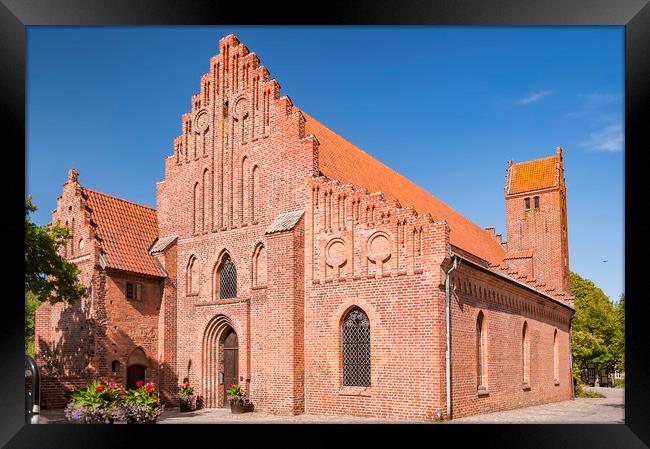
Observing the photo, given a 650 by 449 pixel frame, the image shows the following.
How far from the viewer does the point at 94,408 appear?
1691cm

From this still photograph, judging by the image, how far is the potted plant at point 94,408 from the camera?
16.9 m

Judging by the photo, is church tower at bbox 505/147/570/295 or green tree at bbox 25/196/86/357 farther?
church tower at bbox 505/147/570/295

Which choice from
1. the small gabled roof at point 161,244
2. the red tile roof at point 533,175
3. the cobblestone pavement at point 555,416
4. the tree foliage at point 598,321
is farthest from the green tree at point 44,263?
the tree foliage at point 598,321

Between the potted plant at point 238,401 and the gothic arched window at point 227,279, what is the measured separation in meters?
3.33

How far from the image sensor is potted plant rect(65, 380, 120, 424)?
16.9 m

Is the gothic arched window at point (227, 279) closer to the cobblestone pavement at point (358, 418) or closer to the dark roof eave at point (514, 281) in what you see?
the cobblestone pavement at point (358, 418)

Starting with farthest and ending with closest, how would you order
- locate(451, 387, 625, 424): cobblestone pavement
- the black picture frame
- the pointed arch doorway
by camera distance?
the pointed arch doorway
locate(451, 387, 625, 424): cobblestone pavement
the black picture frame

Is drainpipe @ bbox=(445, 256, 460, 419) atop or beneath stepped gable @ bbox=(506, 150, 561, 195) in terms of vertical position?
beneath

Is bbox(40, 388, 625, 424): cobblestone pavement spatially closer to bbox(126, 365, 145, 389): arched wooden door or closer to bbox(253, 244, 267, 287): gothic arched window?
bbox(126, 365, 145, 389): arched wooden door

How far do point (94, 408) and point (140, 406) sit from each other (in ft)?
3.56

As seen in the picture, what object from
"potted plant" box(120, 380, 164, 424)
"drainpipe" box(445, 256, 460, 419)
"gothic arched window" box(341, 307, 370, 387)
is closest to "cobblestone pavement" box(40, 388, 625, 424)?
"drainpipe" box(445, 256, 460, 419)

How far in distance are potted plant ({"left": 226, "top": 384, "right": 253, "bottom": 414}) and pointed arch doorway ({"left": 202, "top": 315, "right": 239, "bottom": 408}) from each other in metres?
1.73

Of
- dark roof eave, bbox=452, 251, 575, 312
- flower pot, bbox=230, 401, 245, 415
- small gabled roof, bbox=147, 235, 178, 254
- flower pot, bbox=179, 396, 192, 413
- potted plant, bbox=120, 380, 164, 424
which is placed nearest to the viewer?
potted plant, bbox=120, 380, 164, 424
